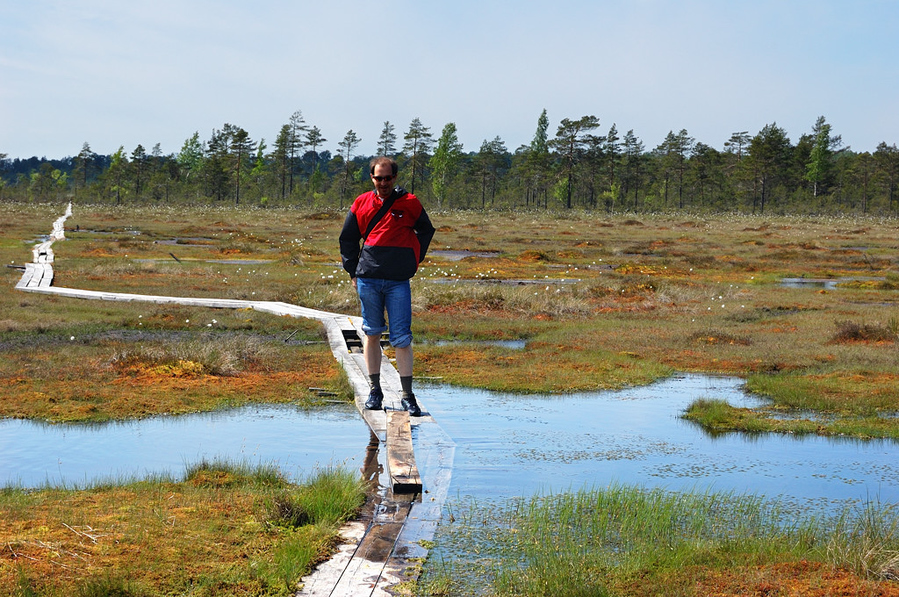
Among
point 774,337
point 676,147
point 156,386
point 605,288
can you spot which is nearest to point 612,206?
point 676,147

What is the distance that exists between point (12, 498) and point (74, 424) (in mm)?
3789

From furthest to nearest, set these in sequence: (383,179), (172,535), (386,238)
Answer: (386,238) → (383,179) → (172,535)

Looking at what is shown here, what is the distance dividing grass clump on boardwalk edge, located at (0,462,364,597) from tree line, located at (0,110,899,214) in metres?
99.3

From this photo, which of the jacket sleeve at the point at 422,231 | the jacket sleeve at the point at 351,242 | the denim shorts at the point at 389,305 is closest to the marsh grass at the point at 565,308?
the denim shorts at the point at 389,305

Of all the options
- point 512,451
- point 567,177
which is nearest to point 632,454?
point 512,451

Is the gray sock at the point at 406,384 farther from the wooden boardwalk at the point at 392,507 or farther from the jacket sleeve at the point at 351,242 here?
the jacket sleeve at the point at 351,242

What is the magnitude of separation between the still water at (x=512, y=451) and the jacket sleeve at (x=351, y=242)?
1750 mm

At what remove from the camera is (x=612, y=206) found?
11294 cm

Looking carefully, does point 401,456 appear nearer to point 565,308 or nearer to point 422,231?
point 422,231

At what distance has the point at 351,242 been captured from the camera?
8469mm

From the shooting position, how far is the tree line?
110 metres

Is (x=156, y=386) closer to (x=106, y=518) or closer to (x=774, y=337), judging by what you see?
(x=106, y=518)

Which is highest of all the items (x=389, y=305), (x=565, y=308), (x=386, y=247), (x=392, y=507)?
(x=386, y=247)

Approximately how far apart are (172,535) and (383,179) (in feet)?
12.5
